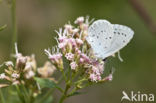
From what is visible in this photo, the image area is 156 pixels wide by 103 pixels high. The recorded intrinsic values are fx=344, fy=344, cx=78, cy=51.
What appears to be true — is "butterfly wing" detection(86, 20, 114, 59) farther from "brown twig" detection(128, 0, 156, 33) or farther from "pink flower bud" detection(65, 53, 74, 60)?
"brown twig" detection(128, 0, 156, 33)

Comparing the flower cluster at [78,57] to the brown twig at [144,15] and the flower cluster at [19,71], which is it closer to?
the flower cluster at [19,71]

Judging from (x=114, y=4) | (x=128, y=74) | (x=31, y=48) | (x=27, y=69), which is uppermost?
(x=114, y=4)

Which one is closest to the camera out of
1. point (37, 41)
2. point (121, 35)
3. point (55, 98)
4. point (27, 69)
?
point (121, 35)

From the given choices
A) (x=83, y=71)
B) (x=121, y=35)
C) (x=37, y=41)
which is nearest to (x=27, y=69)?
(x=83, y=71)

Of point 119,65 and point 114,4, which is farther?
point 114,4

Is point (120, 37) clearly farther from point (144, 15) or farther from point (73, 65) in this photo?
point (144, 15)

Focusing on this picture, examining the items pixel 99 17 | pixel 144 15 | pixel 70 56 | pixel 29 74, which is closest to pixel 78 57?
pixel 70 56

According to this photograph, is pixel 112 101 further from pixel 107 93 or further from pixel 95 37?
pixel 95 37

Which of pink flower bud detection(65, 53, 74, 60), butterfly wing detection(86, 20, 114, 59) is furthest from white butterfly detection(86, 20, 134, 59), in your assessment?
pink flower bud detection(65, 53, 74, 60)
